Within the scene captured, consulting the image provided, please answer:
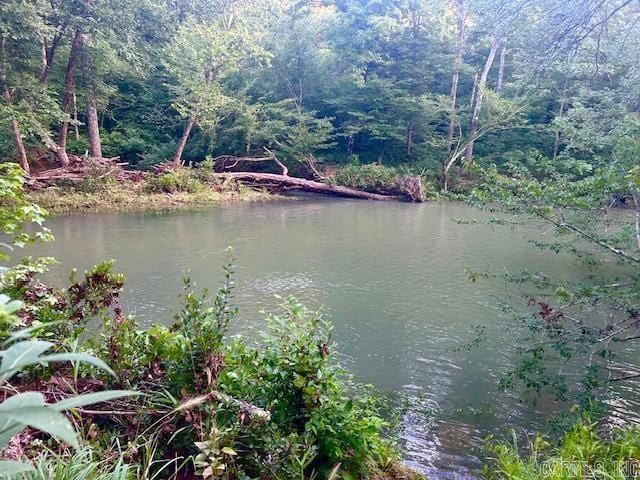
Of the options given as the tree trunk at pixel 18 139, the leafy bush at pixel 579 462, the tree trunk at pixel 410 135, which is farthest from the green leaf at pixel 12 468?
the tree trunk at pixel 410 135

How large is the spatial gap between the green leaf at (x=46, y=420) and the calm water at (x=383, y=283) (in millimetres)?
2678

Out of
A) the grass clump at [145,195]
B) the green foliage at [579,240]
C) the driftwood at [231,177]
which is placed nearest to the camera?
the green foliage at [579,240]

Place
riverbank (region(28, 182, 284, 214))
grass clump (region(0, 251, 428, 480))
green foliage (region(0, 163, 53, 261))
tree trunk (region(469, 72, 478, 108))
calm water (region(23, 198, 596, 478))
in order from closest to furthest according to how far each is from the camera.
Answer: grass clump (region(0, 251, 428, 480)) → green foliage (region(0, 163, 53, 261)) → calm water (region(23, 198, 596, 478)) → riverbank (region(28, 182, 284, 214)) → tree trunk (region(469, 72, 478, 108))

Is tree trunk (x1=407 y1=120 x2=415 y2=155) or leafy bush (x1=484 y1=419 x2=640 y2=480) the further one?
tree trunk (x1=407 y1=120 x2=415 y2=155)

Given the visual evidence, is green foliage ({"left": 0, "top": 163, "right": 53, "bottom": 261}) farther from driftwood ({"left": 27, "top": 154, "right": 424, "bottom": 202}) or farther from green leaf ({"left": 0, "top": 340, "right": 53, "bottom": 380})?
driftwood ({"left": 27, "top": 154, "right": 424, "bottom": 202})

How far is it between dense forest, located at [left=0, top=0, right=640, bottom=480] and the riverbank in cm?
9

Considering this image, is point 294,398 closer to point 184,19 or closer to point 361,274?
point 361,274

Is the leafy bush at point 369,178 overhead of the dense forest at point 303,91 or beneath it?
beneath

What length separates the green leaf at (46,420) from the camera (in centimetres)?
64

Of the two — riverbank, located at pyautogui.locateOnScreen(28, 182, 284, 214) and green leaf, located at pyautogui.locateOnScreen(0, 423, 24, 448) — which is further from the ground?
green leaf, located at pyautogui.locateOnScreen(0, 423, 24, 448)

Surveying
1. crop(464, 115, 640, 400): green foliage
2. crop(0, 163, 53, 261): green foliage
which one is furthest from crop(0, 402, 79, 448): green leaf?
crop(464, 115, 640, 400): green foliage

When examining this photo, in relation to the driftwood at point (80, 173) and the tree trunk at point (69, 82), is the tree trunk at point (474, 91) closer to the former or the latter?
the driftwood at point (80, 173)

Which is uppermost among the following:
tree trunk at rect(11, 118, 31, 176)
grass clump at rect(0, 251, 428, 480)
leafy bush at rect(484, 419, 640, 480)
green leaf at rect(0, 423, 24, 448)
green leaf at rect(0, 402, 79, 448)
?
tree trunk at rect(11, 118, 31, 176)

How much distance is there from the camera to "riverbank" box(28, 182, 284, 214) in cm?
1252
